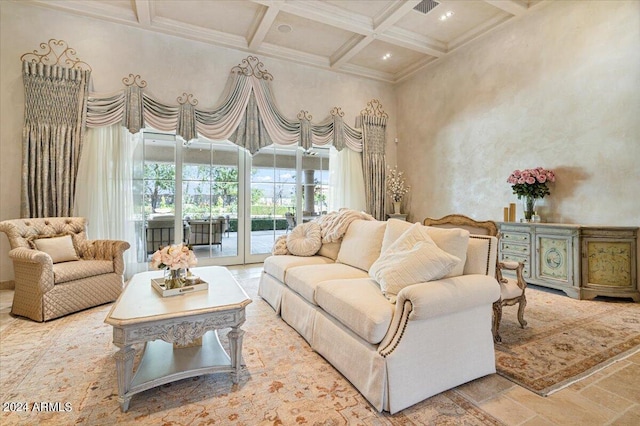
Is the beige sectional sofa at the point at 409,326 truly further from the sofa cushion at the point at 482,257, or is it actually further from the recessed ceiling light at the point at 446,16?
the recessed ceiling light at the point at 446,16

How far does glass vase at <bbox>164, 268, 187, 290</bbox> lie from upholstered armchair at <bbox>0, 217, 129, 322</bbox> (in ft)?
5.18

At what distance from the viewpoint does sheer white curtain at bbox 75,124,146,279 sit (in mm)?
4098

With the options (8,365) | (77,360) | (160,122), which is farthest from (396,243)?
(160,122)

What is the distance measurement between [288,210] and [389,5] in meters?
3.48

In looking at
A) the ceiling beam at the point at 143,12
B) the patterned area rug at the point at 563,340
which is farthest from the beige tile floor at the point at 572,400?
the ceiling beam at the point at 143,12

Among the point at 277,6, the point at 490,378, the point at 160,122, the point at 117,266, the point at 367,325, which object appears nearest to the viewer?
the point at 367,325

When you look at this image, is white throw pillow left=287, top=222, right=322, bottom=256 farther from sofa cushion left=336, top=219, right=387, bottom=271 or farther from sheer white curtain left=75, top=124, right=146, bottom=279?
sheer white curtain left=75, top=124, right=146, bottom=279

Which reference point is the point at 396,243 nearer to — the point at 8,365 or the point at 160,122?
the point at 8,365

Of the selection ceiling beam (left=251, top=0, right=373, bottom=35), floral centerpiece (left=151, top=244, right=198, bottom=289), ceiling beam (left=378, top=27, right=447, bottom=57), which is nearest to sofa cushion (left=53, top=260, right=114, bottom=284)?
floral centerpiece (left=151, top=244, right=198, bottom=289)

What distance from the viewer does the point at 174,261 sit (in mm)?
2047

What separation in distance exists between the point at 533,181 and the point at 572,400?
9.81ft

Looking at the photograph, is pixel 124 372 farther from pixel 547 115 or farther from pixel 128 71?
pixel 547 115

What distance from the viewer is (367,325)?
1.70m

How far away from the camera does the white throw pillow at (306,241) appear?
3322mm
